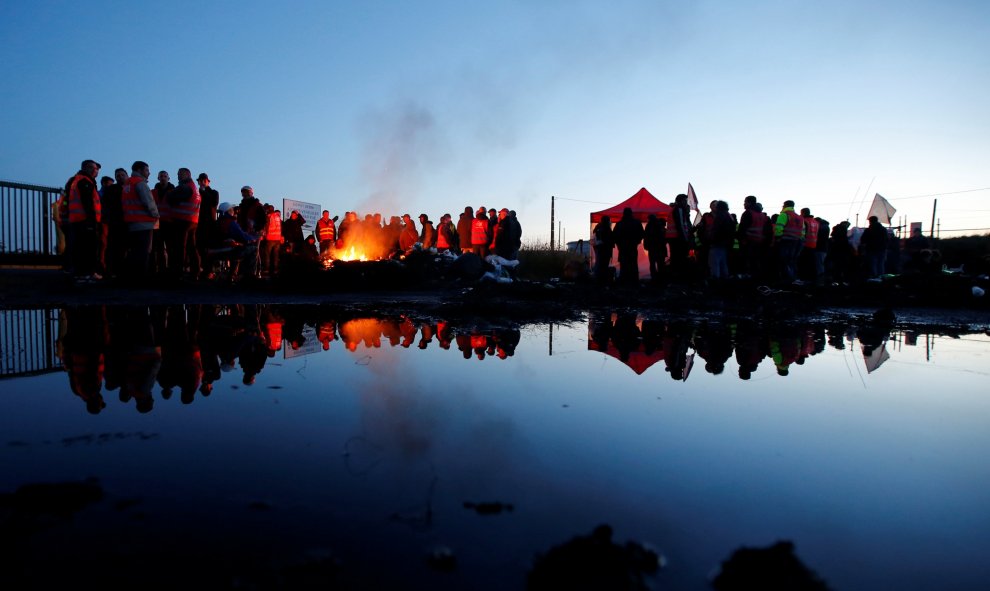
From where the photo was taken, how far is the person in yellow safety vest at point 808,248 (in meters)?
13.7

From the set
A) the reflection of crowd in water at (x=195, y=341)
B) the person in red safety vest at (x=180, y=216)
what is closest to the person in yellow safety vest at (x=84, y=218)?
the person in red safety vest at (x=180, y=216)

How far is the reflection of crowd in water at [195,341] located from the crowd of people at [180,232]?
9.19 ft

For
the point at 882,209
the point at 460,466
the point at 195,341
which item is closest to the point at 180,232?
the point at 195,341

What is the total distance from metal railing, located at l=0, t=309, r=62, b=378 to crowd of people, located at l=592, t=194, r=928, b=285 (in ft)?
36.1

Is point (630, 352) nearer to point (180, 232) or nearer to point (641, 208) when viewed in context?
point (180, 232)

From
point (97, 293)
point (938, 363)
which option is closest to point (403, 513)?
point (938, 363)

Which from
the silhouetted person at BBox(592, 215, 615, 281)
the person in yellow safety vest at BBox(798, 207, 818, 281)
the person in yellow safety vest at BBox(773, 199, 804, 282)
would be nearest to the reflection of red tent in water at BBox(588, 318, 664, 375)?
the silhouetted person at BBox(592, 215, 615, 281)

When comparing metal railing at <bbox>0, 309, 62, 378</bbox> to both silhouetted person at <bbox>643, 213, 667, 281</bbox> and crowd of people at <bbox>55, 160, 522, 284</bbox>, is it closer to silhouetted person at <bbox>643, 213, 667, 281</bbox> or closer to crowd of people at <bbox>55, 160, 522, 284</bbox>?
crowd of people at <bbox>55, 160, 522, 284</bbox>

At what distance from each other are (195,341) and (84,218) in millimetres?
6790

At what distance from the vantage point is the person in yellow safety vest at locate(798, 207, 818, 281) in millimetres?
13677

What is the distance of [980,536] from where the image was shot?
1657mm

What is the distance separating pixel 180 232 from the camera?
1005 cm

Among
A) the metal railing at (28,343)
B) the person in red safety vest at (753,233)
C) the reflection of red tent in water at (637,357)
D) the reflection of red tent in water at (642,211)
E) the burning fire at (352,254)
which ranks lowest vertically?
the reflection of red tent in water at (637,357)

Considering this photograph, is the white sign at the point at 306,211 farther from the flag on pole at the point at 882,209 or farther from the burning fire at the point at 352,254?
the flag on pole at the point at 882,209
